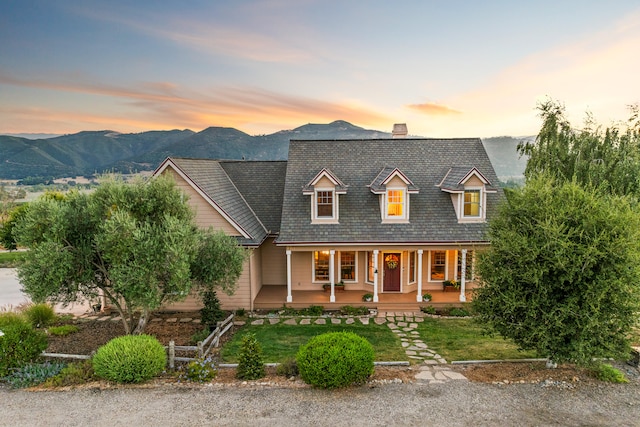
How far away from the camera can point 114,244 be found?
31.7 ft

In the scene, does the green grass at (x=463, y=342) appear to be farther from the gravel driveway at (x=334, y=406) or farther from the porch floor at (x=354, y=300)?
the gravel driveway at (x=334, y=406)

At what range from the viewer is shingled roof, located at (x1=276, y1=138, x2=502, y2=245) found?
52.6 ft

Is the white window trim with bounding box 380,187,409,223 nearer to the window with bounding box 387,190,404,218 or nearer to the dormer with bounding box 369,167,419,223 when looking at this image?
the dormer with bounding box 369,167,419,223

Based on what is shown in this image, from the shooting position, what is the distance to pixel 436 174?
59.2 feet

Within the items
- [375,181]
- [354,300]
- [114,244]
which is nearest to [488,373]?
[354,300]

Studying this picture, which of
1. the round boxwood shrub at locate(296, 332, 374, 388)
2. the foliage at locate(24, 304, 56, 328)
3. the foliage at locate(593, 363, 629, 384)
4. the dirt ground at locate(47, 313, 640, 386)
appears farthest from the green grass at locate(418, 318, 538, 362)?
the foliage at locate(24, 304, 56, 328)

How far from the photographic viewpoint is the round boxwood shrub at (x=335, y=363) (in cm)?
837

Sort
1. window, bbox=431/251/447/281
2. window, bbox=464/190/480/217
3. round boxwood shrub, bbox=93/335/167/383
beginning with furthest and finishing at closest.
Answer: window, bbox=431/251/447/281
window, bbox=464/190/480/217
round boxwood shrub, bbox=93/335/167/383

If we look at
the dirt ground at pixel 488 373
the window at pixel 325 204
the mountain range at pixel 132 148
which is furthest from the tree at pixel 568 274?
the mountain range at pixel 132 148

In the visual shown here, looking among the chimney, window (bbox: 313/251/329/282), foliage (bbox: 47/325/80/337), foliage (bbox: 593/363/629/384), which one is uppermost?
the chimney

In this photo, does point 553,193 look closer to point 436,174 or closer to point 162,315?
point 436,174

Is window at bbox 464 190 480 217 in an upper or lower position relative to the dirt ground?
upper

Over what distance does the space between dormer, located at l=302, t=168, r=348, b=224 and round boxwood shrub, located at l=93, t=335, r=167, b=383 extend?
924cm

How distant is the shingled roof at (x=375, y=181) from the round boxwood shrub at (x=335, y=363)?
24.0 feet
